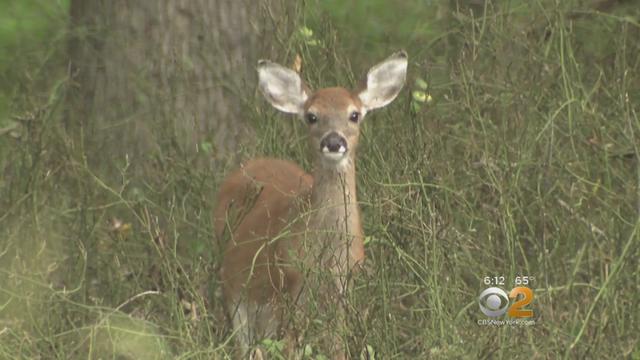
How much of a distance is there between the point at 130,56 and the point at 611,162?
91.7 inches

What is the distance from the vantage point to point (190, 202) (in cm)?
712

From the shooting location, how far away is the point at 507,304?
5.55 metres

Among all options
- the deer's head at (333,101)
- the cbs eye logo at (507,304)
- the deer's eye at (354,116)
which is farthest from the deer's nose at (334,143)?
the cbs eye logo at (507,304)

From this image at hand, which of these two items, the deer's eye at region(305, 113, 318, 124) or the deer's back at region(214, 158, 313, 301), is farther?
the deer's eye at region(305, 113, 318, 124)

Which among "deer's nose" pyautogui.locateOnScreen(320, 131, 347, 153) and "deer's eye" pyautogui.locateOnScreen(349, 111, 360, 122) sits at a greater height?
"deer's eye" pyautogui.locateOnScreen(349, 111, 360, 122)

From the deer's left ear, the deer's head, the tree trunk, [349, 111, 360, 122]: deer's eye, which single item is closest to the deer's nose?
the deer's head

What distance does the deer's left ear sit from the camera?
6559 mm

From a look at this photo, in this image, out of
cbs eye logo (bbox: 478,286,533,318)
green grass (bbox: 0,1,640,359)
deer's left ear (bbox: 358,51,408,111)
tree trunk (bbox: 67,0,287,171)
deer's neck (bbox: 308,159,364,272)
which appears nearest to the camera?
green grass (bbox: 0,1,640,359)

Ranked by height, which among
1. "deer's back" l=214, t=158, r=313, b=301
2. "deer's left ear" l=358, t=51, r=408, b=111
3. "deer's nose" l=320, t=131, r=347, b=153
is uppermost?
"deer's left ear" l=358, t=51, r=408, b=111

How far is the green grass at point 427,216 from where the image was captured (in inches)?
214

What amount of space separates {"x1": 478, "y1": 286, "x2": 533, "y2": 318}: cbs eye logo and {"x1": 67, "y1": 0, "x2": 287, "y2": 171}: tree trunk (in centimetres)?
238

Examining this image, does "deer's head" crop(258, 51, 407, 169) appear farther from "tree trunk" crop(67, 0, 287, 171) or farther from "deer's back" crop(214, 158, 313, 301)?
"tree trunk" crop(67, 0, 287, 171)

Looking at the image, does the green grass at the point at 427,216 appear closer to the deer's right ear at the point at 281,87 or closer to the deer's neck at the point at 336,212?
the deer's neck at the point at 336,212

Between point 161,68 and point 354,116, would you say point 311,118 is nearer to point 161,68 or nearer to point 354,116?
point 354,116
